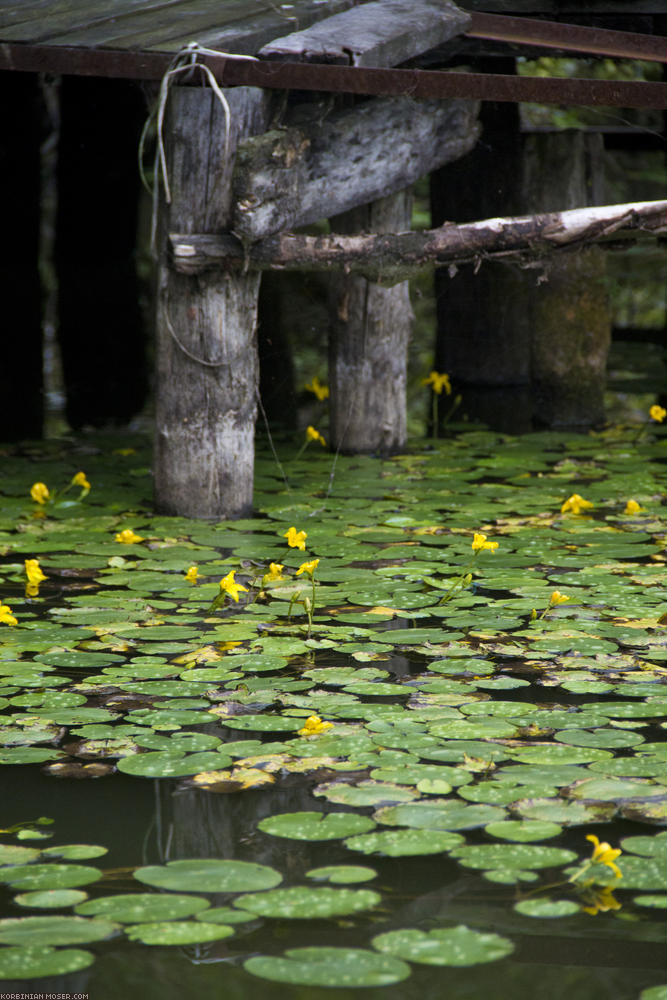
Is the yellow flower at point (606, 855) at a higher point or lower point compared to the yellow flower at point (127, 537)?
lower

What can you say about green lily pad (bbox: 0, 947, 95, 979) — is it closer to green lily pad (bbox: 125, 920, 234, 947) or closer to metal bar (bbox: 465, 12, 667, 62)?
green lily pad (bbox: 125, 920, 234, 947)

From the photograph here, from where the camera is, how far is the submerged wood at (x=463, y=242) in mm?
4453

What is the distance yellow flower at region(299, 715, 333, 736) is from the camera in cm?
259

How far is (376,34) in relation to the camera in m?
4.60

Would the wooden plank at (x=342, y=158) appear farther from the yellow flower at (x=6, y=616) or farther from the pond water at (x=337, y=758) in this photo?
the yellow flower at (x=6, y=616)

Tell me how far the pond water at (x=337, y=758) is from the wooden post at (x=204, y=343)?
178 mm

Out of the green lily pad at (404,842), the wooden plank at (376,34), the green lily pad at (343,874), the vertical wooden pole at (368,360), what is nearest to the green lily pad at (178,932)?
the green lily pad at (343,874)

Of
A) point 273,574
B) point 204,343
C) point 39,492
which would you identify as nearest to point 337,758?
point 273,574

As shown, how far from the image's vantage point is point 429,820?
2.23m

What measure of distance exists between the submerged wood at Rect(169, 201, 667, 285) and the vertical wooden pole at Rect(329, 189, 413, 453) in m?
0.91

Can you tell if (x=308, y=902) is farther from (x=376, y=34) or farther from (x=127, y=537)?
(x=376, y=34)

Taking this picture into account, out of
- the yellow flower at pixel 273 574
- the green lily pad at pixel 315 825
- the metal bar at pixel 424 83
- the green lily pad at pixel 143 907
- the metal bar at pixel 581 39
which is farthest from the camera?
the metal bar at pixel 581 39

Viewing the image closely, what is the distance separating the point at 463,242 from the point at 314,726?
242cm

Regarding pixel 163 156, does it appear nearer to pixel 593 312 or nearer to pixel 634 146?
pixel 593 312
